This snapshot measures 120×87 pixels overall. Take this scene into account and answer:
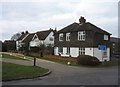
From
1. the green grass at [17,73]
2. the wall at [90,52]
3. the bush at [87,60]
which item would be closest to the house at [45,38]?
the wall at [90,52]

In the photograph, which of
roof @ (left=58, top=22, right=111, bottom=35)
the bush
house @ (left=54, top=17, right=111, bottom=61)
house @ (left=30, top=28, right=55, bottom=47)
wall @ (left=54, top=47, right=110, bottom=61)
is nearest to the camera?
the bush

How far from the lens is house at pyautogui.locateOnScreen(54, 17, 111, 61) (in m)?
44.7

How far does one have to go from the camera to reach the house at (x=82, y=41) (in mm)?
44656

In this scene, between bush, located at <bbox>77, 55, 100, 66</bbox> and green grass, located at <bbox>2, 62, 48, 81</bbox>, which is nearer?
green grass, located at <bbox>2, 62, 48, 81</bbox>

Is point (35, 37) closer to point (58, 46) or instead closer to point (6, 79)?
point (58, 46)

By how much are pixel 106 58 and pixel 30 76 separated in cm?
3115

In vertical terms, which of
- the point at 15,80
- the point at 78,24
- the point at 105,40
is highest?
the point at 78,24

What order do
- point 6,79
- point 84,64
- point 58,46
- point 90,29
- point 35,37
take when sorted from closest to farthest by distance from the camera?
1. point 6,79
2. point 84,64
3. point 90,29
4. point 58,46
5. point 35,37

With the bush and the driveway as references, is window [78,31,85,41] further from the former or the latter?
the driveway

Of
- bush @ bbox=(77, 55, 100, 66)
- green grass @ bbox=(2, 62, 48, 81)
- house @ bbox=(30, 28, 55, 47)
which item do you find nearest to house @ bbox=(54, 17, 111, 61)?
bush @ bbox=(77, 55, 100, 66)

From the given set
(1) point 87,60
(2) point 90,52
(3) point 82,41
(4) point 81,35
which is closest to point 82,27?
(4) point 81,35

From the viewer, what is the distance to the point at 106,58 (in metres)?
47.1

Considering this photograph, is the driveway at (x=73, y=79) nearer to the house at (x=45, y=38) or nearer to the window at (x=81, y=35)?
the window at (x=81, y=35)

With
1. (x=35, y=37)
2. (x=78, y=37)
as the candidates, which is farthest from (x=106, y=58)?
(x=35, y=37)
